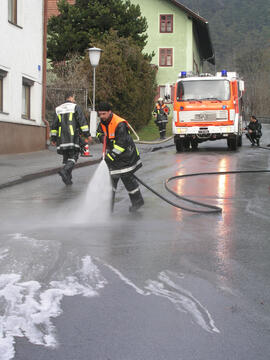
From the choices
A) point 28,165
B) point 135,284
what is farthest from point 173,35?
point 135,284

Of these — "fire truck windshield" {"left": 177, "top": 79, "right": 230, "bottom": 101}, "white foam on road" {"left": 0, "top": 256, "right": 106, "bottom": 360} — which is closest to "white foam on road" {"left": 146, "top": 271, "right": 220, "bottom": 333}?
"white foam on road" {"left": 0, "top": 256, "right": 106, "bottom": 360}

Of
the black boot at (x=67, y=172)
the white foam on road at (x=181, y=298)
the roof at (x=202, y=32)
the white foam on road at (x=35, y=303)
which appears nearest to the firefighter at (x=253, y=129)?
the black boot at (x=67, y=172)

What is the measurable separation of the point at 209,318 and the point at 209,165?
518 inches

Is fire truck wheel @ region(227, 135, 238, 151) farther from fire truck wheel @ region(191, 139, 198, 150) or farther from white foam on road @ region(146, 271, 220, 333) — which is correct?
white foam on road @ region(146, 271, 220, 333)

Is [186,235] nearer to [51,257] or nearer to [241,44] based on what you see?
[51,257]

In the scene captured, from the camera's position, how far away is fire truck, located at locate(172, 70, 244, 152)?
22938mm

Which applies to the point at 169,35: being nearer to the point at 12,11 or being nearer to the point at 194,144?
the point at 194,144

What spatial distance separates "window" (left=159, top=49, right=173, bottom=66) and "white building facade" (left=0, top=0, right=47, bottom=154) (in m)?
28.6

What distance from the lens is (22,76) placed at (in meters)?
22.1

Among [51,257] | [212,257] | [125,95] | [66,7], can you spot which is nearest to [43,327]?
[51,257]

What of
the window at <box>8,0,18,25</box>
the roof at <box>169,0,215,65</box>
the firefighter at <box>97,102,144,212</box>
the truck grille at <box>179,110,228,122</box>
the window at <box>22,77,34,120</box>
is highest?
the roof at <box>169,0,215,65</box>

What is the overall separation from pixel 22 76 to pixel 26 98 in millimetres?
1333

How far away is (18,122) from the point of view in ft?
70.1

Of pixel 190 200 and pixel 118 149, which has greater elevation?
pixel 118 149
